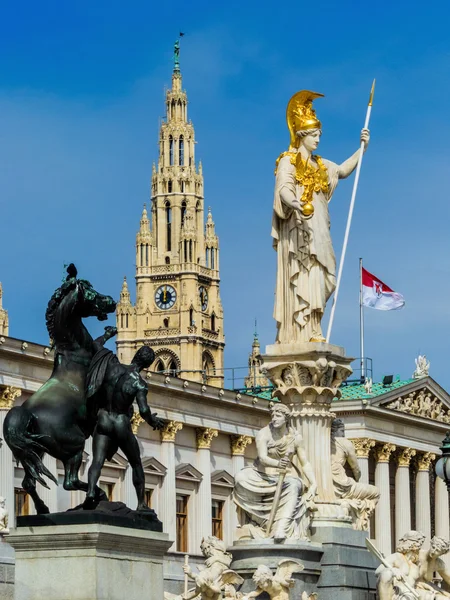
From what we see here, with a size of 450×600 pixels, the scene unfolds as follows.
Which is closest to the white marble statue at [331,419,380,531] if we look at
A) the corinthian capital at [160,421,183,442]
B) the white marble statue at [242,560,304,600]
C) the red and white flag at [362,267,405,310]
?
the white marble statue at [242,560,304,600]

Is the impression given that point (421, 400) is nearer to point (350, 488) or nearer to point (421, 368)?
point (421, 368)

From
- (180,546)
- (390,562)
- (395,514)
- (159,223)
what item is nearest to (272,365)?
(390,562)

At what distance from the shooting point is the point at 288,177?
24391 mm

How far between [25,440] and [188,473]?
6748cm

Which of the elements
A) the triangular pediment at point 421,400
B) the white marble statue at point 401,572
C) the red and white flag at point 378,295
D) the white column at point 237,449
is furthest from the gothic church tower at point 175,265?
the white marble statue at point 401,572

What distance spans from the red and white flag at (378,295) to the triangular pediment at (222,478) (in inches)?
514

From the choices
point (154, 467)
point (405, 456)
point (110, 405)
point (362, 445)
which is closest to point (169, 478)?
point (154, 467)

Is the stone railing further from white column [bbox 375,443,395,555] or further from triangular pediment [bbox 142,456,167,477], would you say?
triangular pediment [bbox 142,456,167,477]

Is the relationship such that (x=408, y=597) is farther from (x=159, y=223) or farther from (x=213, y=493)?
(x=159, y=223)

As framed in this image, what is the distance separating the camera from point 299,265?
79.7 ft

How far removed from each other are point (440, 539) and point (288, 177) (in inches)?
219

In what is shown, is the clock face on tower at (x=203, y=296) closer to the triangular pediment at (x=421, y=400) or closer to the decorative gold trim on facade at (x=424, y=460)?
the triangular pediment at (x=421, y=400)

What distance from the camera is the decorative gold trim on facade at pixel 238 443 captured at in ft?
283

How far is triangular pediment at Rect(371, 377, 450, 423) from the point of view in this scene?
97.6 meters
